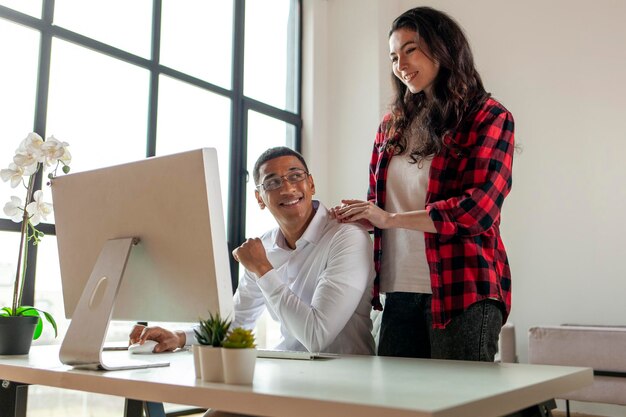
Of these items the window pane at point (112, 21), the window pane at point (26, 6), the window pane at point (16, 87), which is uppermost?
the window pane at point (112, 21)

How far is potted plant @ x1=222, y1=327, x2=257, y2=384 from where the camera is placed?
0.92m

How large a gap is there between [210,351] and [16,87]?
114 inches

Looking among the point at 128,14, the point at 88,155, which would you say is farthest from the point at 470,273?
the point at 128,14

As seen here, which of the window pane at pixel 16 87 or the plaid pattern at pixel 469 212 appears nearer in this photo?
the plaid pattern at pixel 469 212

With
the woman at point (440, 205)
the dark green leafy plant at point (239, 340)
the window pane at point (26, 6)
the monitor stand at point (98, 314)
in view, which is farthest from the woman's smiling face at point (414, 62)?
the window pane at point (26, 6)

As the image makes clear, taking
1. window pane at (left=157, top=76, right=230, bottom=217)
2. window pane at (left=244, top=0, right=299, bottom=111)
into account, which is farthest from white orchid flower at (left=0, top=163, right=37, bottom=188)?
window pane at (left=244, top=0, right=299, bottom=111)

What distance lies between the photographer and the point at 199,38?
15.1 ft

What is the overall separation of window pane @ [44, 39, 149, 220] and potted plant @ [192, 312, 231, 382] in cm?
270

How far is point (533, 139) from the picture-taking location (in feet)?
16.1

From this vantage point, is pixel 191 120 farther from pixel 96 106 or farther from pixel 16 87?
pixel 16 87

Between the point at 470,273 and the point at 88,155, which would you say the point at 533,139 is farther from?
the point at 470,273

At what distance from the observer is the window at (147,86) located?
3408 millimetres

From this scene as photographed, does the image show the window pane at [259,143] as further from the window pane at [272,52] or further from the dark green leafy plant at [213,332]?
the dark green leafy plant at [213,332]

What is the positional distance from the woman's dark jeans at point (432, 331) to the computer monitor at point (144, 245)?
56cm
